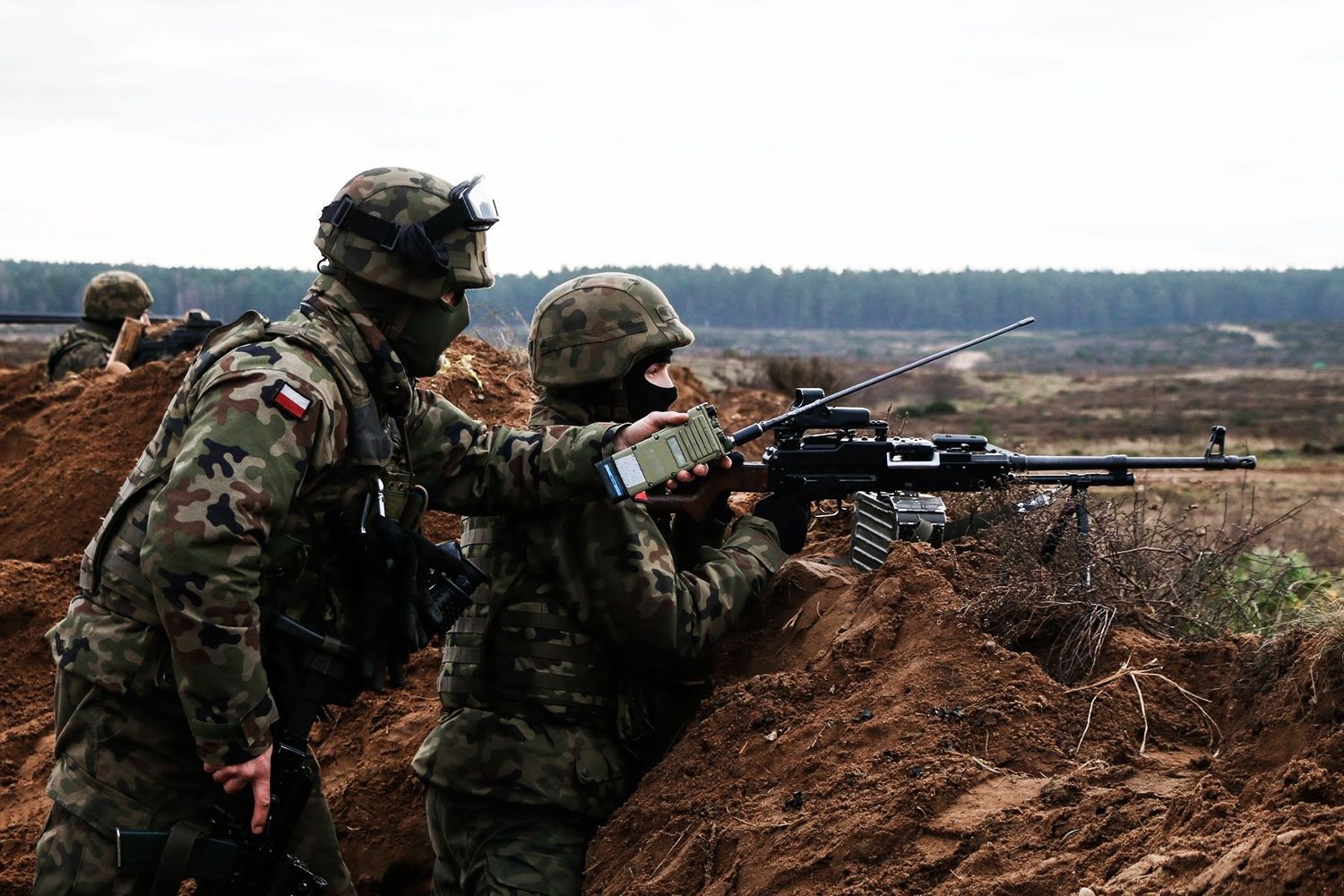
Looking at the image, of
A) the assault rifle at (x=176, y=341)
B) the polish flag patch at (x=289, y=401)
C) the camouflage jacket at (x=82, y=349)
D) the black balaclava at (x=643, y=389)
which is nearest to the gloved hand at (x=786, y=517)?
the black balaclava at (x=643, y=389)

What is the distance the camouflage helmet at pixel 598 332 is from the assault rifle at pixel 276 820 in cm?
93

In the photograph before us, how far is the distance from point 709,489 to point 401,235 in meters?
1.57

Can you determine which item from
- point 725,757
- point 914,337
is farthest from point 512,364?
point 914,337

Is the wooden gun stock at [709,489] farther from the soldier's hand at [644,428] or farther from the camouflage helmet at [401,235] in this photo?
the camouflage helmet at [401,235]

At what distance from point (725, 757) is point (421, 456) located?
4.64 ft

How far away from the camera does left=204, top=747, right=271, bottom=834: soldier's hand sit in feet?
12.8

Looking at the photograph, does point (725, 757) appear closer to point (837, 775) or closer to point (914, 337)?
point (837, 775)

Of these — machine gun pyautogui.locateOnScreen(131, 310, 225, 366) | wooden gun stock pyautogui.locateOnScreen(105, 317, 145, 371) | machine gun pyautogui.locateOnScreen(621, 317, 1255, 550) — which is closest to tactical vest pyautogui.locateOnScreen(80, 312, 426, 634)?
→ machine gun pyautogui.locateOnScreen(621, 317, 1255, 550)

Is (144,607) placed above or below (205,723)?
above

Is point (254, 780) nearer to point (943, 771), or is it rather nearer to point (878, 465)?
point (943, 771)

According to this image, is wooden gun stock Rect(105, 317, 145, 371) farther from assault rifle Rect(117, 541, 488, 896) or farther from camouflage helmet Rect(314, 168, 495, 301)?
assault rifle Rect(117, 541, 488, 896)

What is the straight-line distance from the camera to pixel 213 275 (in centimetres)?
8925

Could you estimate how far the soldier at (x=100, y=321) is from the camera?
1426cm

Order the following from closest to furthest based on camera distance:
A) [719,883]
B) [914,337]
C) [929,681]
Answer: [719,883] < [929,681] < [914,337]
